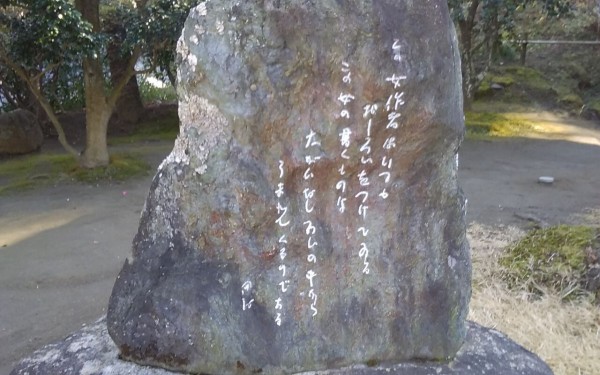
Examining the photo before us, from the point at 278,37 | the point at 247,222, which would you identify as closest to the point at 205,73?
the point at 278,37

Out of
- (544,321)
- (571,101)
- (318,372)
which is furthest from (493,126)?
(318,372)

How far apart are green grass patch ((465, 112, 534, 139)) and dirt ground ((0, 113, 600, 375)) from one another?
0.57 meters

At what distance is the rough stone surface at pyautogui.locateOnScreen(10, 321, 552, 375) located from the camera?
2.56 meters

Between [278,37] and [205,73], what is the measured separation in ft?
→ 0.86

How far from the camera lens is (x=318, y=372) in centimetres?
258

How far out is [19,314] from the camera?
4.59 m

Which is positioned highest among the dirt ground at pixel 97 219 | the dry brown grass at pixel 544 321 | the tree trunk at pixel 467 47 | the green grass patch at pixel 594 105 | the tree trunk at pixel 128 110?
the tree trunk at pixel 467 47

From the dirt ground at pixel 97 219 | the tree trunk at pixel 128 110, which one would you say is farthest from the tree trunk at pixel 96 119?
the tree trunk at pixel 128 110

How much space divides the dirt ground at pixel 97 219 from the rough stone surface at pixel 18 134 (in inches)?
92.6

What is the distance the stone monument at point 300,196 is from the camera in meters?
2.35

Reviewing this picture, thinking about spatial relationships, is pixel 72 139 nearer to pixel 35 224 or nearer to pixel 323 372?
pixel 35 224

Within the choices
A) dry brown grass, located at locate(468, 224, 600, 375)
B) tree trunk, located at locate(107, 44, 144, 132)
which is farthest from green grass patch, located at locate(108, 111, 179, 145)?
dry brown grass, located at locate(468, 224, 600, 375)

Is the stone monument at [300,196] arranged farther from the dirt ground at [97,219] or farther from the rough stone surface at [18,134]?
the rough stone surface at [18,134]

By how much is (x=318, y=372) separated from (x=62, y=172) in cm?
704
